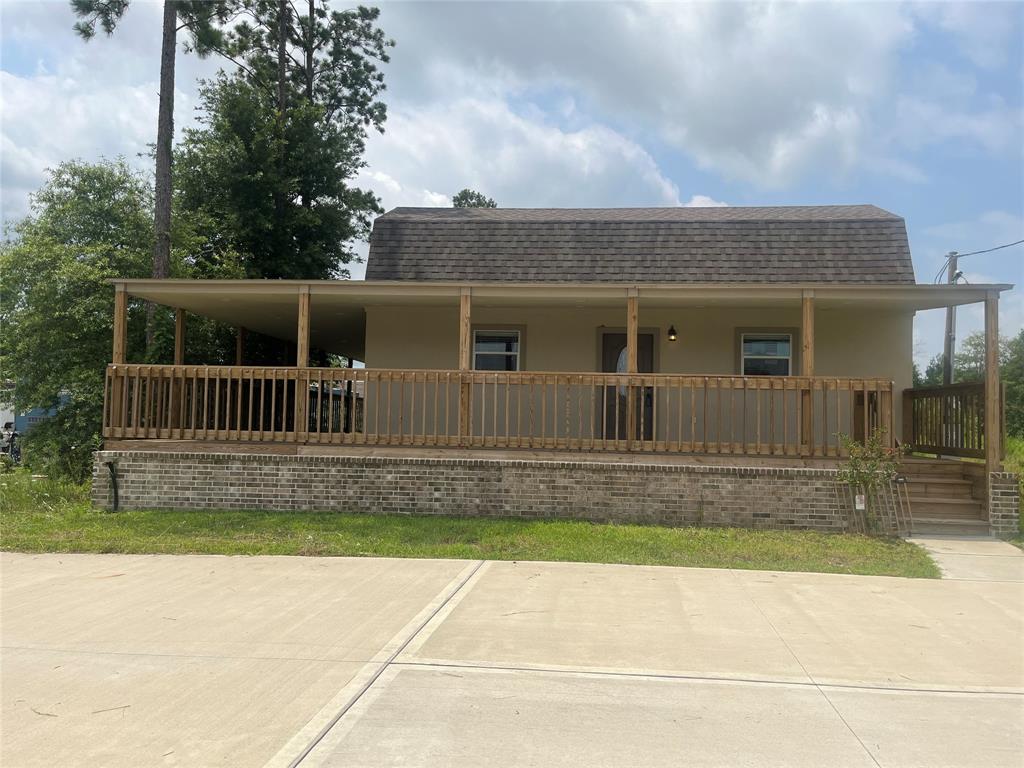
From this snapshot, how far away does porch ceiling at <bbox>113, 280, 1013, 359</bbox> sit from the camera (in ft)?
34.0

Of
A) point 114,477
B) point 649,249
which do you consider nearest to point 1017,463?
point 649,249

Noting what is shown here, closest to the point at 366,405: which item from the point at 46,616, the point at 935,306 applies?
the point at 46,616

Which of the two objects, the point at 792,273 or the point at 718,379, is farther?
the point at 792,273

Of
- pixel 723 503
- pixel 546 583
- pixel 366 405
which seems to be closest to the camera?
pixel 546 583

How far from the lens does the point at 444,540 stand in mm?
9070

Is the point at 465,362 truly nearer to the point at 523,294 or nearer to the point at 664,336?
the point at 523,294

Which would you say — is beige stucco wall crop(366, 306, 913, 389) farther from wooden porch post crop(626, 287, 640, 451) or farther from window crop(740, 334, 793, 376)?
wooden porch post crop(626, 287, 640, 451)

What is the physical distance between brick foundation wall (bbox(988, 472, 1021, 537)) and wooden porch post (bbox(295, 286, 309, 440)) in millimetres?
9252

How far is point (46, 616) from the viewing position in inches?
236

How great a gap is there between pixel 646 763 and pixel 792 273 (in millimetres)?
10410

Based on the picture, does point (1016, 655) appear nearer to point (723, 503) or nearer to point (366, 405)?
point (723, 503)

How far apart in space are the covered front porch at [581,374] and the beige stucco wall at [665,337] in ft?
0.08

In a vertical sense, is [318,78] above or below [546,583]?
above

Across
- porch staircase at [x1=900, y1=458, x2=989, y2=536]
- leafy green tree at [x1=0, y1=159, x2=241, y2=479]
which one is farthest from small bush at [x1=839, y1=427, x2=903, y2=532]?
leafy green tree at [x1=0, y1=159, x2=241, y2=479]
